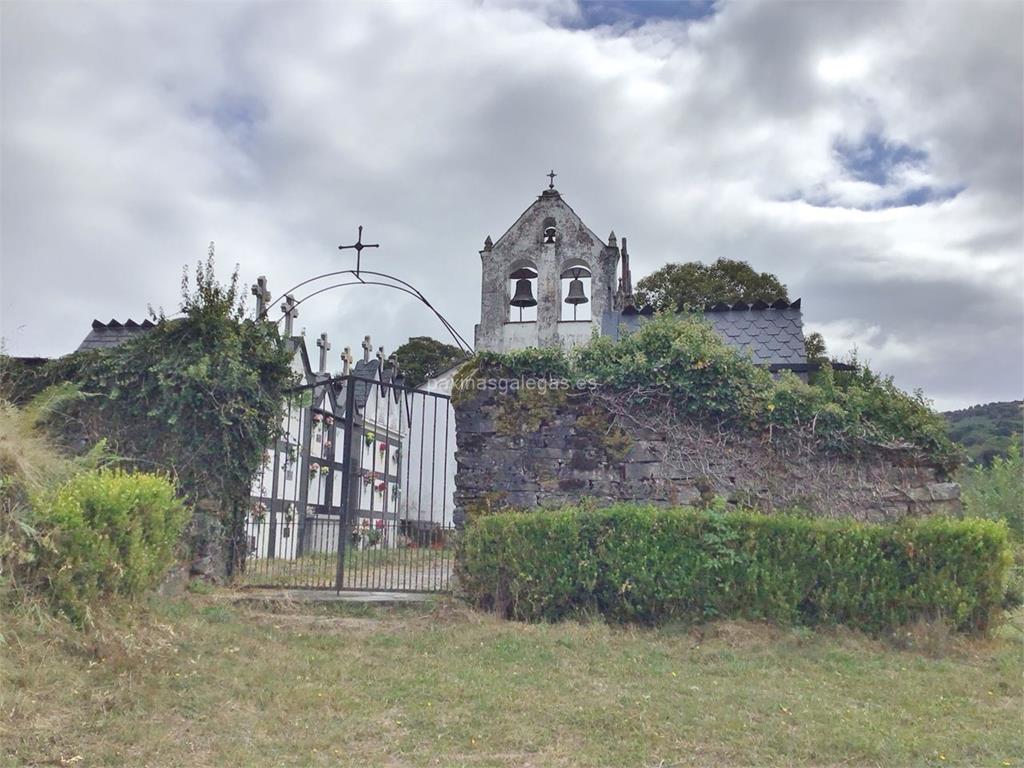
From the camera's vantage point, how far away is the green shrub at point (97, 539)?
4961 mm

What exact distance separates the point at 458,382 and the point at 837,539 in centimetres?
394

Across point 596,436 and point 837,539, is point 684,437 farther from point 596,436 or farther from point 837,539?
point 837,539

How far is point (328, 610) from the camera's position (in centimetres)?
715

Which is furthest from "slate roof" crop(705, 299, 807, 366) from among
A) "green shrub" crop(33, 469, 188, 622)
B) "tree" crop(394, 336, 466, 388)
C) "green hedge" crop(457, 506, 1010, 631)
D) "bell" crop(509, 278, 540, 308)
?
"tree" crop(394, 336, 466, 388)

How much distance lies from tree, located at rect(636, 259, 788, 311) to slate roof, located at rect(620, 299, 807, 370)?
7.90m

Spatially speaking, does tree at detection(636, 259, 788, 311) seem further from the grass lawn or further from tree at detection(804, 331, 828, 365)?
the grass lawn

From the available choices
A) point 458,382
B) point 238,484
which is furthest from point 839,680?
point 238,484

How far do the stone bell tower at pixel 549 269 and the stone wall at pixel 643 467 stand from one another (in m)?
6.81

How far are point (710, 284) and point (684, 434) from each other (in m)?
14.4

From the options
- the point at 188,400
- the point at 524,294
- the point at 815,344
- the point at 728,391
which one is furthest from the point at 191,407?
the point at 815,344

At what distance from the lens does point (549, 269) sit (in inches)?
599

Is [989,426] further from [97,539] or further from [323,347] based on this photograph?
[97,539]

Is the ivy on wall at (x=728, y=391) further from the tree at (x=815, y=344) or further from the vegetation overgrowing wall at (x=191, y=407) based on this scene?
the tree at (x=815, y=344)

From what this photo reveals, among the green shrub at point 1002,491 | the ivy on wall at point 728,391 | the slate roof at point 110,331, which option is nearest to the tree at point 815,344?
the green shrub at point 1002,491
